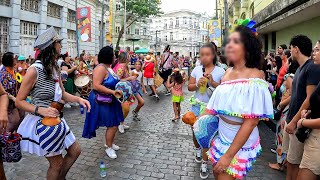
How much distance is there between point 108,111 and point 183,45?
83526mm

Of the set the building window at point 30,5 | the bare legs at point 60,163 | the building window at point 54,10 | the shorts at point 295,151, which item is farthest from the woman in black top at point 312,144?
the building window at point 54,10

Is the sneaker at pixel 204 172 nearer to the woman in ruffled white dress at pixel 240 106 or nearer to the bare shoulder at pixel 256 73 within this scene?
the woman in ruffled white dress at pixel 240 106

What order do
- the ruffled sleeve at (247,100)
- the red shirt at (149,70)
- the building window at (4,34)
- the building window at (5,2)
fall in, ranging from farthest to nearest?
the building window at (4,34) < the building window at (5,2) < the red shirt at (149,70) < the ruffled sleeve at (247,100)

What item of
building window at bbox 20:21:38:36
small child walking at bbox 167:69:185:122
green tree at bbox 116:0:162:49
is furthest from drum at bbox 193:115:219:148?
green tree at bbox 116:0:162:49

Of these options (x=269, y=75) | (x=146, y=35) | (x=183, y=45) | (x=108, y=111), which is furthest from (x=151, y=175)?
(x=183, y=45)

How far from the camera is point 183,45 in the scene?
87312 mm

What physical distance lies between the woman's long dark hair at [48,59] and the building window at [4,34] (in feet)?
54.1

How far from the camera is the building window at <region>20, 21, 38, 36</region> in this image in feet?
65.6

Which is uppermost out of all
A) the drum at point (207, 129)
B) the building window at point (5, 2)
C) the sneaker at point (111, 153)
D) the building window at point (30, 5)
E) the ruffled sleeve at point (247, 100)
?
the building window at point (30, 5)

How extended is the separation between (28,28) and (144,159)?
18459 millimetres

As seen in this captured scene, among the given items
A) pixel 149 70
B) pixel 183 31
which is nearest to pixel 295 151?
pixel 149 70

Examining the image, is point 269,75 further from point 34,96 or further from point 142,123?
point 34,96

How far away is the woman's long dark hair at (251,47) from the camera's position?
2.43 meters

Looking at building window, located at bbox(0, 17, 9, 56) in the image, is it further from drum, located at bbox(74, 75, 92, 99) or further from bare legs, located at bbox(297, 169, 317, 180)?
bare legs, located at bbox(297, 169, 317, 180)
